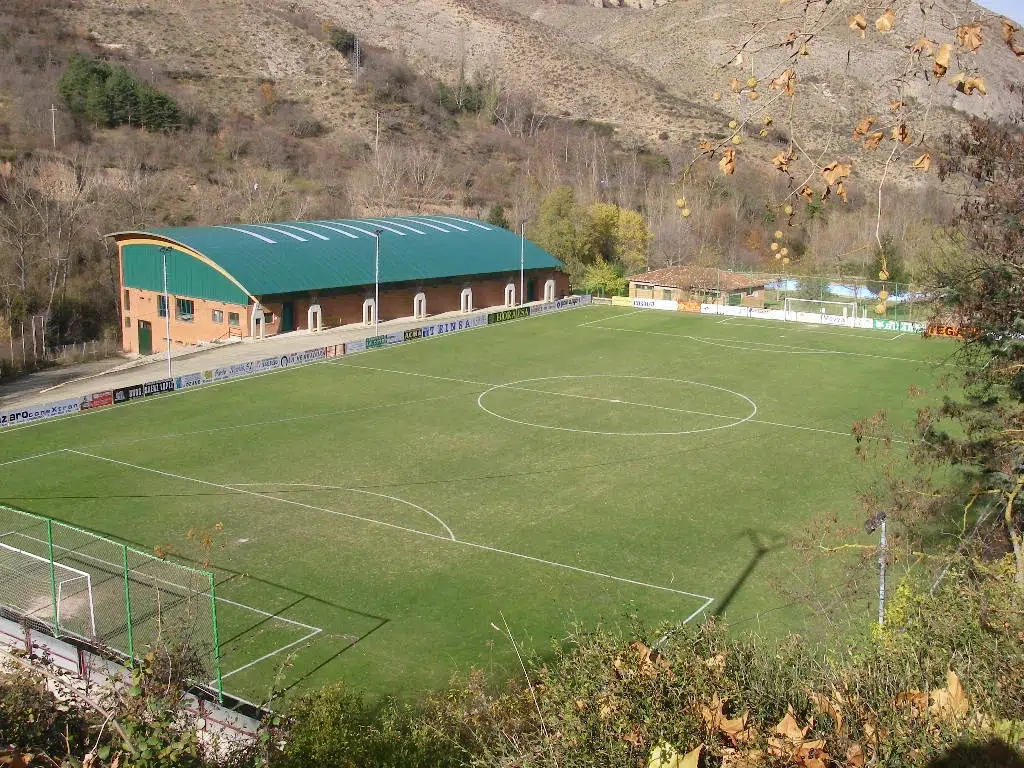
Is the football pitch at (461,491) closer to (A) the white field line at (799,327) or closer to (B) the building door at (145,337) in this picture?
(A) the white field line at (799,327)

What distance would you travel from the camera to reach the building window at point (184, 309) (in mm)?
55594

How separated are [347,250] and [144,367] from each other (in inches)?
614

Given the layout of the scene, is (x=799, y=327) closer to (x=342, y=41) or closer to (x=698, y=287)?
(x=698, y=287)

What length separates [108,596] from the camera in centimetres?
2059

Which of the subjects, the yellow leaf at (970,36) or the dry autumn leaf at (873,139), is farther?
the dry autumn leaf at (873,139)

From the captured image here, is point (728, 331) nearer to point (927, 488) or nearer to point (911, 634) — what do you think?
point (927, 488)

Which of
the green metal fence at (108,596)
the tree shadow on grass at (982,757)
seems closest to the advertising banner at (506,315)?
the green metal fence at (108,596)

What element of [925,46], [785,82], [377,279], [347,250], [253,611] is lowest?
[253,611]

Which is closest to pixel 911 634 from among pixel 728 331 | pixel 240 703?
pixel 240 703

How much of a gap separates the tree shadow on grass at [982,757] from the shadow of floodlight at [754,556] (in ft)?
50.9

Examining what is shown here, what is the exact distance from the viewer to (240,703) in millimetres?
17641

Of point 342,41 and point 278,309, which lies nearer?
point 278,309

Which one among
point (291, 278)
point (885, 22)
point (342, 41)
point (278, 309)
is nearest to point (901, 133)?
point (885, 22)

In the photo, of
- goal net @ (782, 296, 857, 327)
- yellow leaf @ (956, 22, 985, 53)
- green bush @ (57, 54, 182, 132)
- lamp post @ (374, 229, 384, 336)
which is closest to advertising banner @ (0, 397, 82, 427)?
lamp post @ (374, 229, 384, 336)
